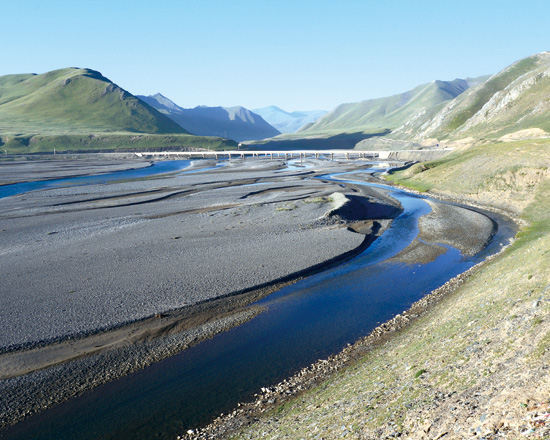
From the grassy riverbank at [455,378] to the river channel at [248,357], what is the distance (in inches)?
101

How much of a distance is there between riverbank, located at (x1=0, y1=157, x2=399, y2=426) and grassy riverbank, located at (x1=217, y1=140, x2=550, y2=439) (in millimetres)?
9287

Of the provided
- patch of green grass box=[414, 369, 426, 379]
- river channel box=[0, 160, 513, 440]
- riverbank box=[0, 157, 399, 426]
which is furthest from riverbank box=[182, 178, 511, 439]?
riverbank box=[0, 157, 399, 426]

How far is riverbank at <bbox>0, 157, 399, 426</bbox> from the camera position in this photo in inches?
839

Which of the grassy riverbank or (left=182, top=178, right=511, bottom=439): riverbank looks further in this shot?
(left=182, top=178, right=511, bottom=439): riverbank

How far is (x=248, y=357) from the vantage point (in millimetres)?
21828

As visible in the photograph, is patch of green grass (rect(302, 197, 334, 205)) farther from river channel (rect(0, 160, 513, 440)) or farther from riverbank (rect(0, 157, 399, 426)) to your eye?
river channel (rect(0, 160, 513, 440))

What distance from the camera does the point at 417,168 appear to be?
100 m

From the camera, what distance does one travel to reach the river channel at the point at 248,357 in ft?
55.6

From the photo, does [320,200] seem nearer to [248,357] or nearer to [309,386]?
[248,357]

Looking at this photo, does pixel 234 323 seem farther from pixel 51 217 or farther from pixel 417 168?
pixel 417 168

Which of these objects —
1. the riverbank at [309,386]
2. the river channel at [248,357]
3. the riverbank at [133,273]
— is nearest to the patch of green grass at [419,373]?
the riverbank at [309,386]

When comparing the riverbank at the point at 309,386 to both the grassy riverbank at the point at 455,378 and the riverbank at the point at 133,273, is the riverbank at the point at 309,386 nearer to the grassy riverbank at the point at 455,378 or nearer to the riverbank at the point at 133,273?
the grassy riverbank at the point at 455,378

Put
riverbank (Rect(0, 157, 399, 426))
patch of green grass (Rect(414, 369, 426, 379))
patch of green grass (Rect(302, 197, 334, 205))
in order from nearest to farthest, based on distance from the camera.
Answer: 1. patch of green grass (Rect(414, 369, 426, 379))
2. riverbank (Rect(0, 157, 399, 426))
3. patch of green grass (Rect(302, 197, 334, 205))

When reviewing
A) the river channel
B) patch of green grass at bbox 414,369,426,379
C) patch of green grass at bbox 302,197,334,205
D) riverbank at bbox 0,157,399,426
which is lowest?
the river channel
